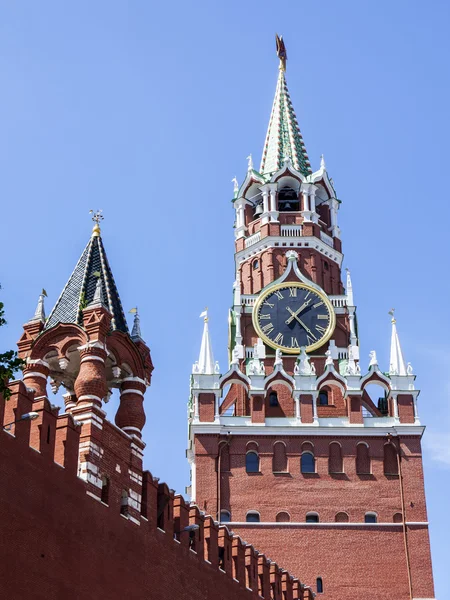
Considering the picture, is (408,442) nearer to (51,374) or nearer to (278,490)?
(278,490)

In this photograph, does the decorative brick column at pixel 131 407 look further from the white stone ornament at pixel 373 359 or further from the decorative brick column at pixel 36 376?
the white stone ornament at pixel 373 359

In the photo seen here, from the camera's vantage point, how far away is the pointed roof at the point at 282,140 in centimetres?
7519

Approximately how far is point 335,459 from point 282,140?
23694mm

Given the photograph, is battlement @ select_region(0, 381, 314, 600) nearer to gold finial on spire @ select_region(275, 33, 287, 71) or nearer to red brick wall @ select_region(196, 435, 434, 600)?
red brick wall @ select_region(196, 435, 434, 600)

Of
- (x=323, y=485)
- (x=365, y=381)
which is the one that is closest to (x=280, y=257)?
(x=365, y=381)

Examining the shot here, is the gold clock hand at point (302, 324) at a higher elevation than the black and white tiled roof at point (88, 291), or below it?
higher

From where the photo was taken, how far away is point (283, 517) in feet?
194

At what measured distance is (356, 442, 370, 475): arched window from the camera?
60.6 m

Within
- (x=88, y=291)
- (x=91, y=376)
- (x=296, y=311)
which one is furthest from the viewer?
(x=296, y=311)

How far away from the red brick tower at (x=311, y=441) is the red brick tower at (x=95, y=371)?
20.7m

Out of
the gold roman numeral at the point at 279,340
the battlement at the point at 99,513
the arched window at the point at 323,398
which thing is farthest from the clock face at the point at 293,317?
the battlement at the point at 99,513

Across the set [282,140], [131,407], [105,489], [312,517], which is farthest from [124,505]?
[282,140]

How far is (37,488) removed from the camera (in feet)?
103

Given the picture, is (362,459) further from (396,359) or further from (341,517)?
(396,359)
